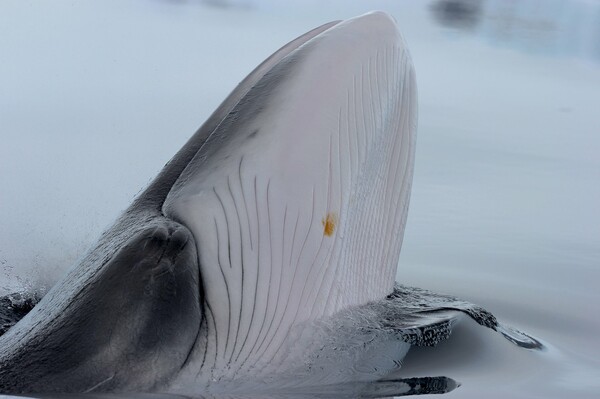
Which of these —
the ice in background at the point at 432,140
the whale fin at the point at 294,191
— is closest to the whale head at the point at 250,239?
the whale fin at the point at 294,191

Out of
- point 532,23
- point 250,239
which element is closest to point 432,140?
point 250,239

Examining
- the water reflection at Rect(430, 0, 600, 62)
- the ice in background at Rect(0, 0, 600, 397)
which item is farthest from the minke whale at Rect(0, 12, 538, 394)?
the water reflection at Rect(430, 0, 600, 62)

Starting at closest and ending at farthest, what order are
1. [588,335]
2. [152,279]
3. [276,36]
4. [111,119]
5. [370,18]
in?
[152,279]
[370,18]
[588,335]
[111,119]
[276,36]

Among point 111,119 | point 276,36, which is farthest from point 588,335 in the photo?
point 276,36

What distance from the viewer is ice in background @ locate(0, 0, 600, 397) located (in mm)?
5770

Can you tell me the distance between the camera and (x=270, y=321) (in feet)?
13.0

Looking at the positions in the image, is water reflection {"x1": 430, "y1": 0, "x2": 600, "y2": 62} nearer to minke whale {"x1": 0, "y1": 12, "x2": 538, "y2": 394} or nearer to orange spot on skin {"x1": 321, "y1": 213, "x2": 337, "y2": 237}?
minke whale {"x1": 0, "y1": 12, "x2": 538, "y2": 394}

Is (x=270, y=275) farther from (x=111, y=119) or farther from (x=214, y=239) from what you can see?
(x=111, y=119)

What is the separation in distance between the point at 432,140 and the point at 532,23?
798 cm

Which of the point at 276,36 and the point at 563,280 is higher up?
the point at 276,36

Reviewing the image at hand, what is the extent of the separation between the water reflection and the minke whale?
34.5 feet

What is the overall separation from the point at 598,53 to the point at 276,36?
435 cm

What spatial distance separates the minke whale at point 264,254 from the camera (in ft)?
12.0

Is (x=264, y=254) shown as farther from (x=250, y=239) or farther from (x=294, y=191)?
(x=294, y=191)
